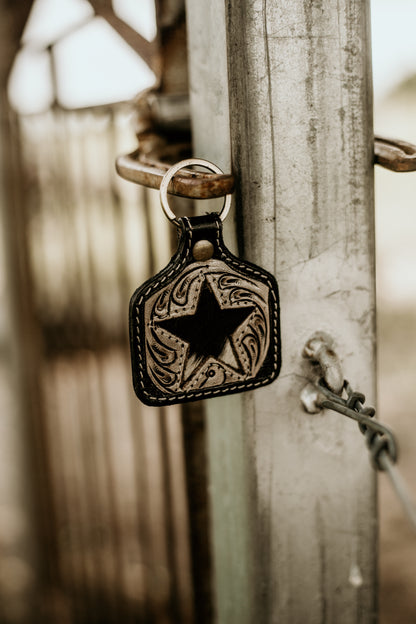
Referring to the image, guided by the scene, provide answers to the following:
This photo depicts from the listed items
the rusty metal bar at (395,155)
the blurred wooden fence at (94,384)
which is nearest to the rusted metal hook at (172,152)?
the rusty metal bar at (395,155)

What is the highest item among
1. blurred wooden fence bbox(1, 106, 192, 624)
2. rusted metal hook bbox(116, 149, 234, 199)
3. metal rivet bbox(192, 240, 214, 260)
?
rusted metal hook bbox(116, 149, 234, 199)

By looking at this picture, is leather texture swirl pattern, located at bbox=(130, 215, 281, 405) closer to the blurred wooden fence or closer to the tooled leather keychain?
the tooled leather keychain

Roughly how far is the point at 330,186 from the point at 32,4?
1.25 meters

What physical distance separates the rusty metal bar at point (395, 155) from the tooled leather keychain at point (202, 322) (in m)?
0.16

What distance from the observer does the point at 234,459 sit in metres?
0.61

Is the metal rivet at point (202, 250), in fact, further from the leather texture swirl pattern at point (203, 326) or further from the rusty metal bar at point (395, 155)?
→ the rusty metal bar at point (395, 155)

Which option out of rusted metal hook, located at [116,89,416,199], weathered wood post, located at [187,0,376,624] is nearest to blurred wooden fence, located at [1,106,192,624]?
rusted metal hook, located at [116,89,416,199]

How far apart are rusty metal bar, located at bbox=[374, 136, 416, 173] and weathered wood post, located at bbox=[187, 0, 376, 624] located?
17 millimetres

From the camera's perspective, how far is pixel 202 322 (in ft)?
1.70

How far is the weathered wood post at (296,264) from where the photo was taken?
1.72ft

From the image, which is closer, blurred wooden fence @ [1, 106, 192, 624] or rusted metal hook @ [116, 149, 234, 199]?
rusted metal hook @ [116, 149, 234, 199]

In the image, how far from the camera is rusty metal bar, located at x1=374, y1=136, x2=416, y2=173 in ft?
1.78

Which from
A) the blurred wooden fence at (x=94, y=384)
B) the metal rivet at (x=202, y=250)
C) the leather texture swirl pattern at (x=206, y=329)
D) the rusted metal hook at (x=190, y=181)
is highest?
the rusted metal hook at (x=190, y=181)

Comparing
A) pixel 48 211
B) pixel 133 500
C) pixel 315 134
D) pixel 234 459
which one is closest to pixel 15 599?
pixel 133 500
